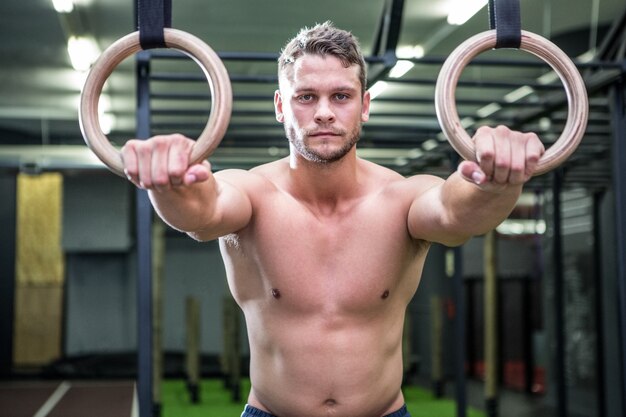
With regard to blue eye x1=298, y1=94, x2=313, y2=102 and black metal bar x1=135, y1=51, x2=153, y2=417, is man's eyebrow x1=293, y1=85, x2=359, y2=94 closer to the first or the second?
blue eye x1=298, y1=94, x2=313, y2=102

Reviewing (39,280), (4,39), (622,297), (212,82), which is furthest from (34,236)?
(212,82)

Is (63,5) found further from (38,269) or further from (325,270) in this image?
(38,269)

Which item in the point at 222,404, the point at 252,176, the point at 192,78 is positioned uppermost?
the point at 192,78

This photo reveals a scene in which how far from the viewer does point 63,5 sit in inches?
239

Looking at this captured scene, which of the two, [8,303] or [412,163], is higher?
[412,163]

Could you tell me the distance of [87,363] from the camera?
11.5m

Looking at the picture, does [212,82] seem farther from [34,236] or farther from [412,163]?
[34,236]

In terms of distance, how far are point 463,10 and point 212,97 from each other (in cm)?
491

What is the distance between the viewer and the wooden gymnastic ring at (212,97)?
5.15 ft

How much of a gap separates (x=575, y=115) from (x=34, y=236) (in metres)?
10.9

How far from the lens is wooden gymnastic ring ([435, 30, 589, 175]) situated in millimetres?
1584

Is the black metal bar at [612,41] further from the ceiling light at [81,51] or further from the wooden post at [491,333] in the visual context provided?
the ceiling light at [81,51]

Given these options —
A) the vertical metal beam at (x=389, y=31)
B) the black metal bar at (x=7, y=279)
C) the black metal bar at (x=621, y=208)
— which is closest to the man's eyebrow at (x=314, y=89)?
the vertical metal beam at (x=389, y=31)

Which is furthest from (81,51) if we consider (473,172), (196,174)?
(473,172)
